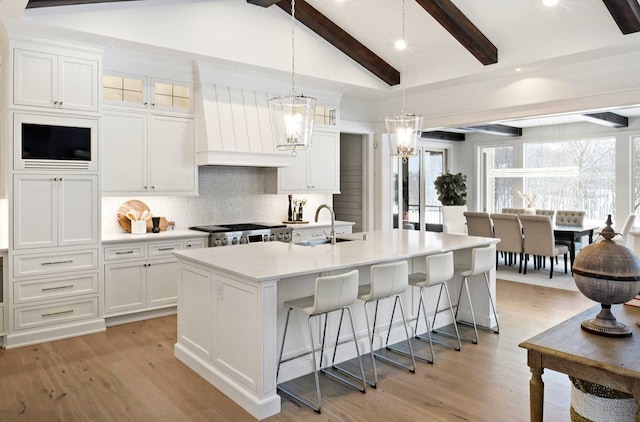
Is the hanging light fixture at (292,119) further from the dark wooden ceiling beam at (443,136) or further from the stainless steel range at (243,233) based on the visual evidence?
the dark wooden ceiling beam at (443,136)

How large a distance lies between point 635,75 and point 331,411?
4627 millimetres

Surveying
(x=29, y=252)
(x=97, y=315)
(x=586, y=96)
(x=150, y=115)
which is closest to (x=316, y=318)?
(x=97, y=315)

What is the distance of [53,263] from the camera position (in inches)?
173

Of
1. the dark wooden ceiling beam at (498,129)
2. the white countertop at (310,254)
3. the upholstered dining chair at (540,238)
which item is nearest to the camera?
the white countertop at (310,254)

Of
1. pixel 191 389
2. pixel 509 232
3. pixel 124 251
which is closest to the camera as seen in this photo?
pixel 191 389

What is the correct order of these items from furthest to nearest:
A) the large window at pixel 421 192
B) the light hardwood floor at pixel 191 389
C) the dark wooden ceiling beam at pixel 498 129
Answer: the large window at pixel 421 192, the dark wooden ceiling beam at pixel 498 129, the light hardwood floor at pixel 191 389

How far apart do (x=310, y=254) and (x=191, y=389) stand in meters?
1.28

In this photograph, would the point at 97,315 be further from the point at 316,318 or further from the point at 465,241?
the point at 465,241

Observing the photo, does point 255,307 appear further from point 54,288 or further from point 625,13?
point 625,13

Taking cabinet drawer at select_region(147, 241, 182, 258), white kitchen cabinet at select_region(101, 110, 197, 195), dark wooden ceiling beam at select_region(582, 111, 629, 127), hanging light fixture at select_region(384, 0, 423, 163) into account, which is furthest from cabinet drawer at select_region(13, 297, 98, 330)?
dark wooden ceiling beam at select_region(582, 111, 629, 127)

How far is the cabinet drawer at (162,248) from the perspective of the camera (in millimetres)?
4969

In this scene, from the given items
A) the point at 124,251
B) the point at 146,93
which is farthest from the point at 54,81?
the point at 124,251

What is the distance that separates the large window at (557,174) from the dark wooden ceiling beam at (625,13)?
3996mm

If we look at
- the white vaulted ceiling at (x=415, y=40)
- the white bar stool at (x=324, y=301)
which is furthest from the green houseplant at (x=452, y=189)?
the white bar stool at (x=324, y=301)
